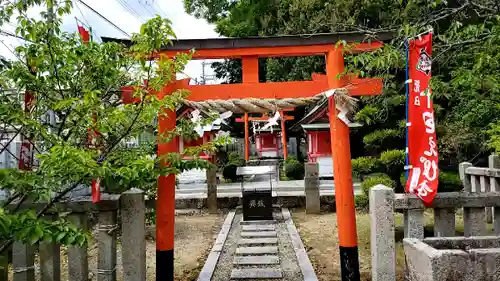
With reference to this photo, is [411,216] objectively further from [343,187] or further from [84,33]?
[84,33]

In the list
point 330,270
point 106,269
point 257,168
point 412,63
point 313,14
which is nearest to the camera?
point 106,269

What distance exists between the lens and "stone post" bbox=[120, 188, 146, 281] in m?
3.88

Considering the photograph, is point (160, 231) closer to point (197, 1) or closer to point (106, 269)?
point (106, 269)

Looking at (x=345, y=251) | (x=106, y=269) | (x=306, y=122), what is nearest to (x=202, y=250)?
(x=345, y=251)

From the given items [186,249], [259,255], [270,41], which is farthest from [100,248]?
[186,249]

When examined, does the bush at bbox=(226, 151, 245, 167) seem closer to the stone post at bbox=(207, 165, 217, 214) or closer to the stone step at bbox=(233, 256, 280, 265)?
the stone post at bbox=(207, 165, 217, 214)

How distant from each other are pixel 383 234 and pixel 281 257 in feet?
11.5

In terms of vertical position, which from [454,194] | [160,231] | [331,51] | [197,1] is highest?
[197,1]

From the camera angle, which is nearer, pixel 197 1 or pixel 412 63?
pixel 412 63

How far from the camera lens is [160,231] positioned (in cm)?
504

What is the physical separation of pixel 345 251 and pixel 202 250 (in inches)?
141

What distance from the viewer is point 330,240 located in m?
8.32

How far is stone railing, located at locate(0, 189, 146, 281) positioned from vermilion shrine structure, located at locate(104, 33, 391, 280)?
1072 mm

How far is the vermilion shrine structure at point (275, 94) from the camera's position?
16.6 feet
